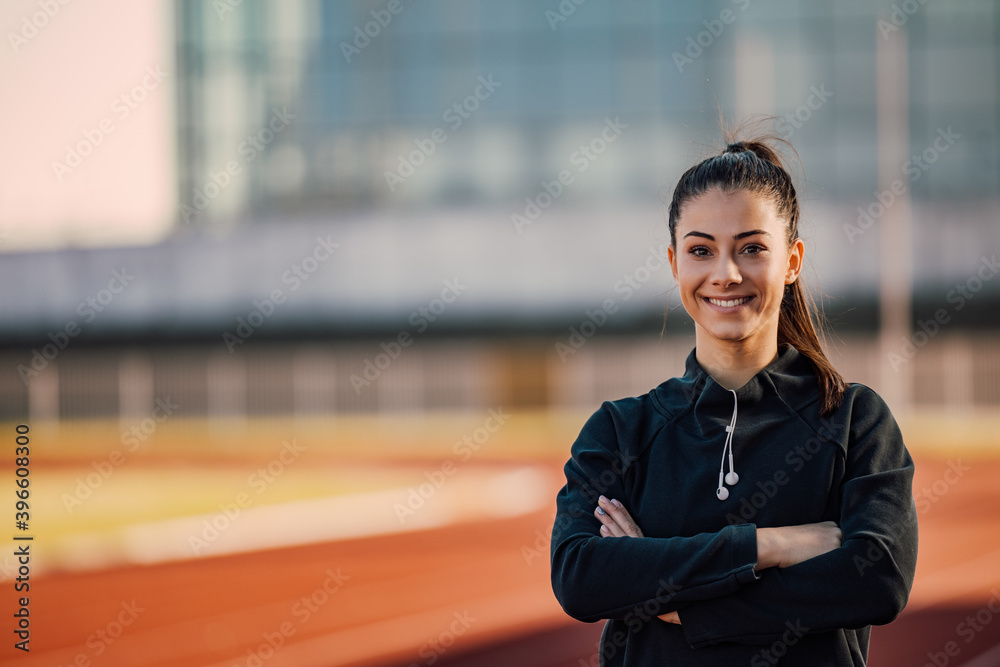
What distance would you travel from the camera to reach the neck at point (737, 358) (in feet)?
7.28

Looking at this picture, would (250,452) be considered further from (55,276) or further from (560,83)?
(560,83)

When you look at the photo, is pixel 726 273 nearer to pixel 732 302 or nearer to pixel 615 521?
pixel 732 302

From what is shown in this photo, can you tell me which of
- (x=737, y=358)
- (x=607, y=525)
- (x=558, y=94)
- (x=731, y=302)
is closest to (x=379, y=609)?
(x=607, y=525)

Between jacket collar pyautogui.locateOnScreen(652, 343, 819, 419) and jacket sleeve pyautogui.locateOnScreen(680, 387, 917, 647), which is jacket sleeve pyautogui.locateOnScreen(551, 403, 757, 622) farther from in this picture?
jacket collar pyautogui.locateOnScreen(652, 343, 819, 419)

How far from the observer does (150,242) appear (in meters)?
29.0

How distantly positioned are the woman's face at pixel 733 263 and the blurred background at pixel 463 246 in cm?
1597

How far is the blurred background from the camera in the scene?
25000mm

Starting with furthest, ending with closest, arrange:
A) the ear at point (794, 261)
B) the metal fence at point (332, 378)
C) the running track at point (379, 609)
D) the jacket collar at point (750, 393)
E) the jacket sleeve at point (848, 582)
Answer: the metal fence at point (332, 378) → the running track at point (379, 609) → the ear at point (794, 261) → the jacket collar at point (750, 393) → the jacket sleeve at point (848, 582)

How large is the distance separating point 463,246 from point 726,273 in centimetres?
2650

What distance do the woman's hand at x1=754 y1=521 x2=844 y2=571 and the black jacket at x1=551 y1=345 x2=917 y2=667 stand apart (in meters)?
0.02

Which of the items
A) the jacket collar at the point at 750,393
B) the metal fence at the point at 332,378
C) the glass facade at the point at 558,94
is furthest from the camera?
the glass facade at the point at 558,94

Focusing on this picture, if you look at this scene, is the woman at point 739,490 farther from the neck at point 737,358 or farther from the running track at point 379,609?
the running track at point 379,609

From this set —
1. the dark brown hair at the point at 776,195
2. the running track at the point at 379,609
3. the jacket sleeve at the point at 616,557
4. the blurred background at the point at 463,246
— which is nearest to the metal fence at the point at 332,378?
the blurred background at the point at 463,246

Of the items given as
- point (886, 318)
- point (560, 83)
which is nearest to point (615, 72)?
point (560, 83)
